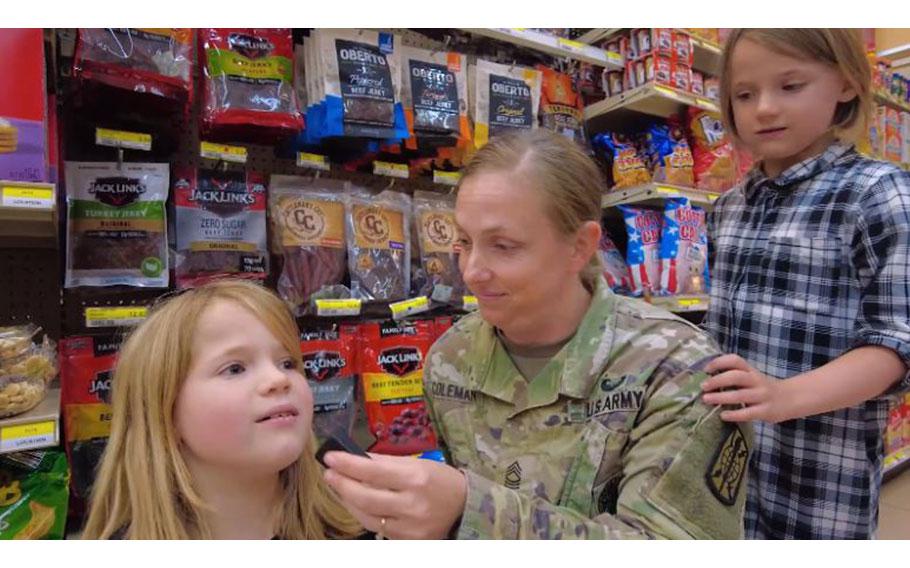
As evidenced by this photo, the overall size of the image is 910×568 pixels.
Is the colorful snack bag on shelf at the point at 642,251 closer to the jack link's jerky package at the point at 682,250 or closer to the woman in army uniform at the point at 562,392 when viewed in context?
the jack link's jerky package at the point at 682,250

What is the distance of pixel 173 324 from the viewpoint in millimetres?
964

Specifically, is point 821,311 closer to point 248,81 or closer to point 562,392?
point 562,392

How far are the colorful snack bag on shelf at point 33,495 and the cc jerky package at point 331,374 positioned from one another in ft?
2.29

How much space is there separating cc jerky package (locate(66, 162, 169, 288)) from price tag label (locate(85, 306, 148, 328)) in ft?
0.37

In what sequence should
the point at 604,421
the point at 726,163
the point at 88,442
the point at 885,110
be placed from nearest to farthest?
the point at 604,421, the point at 88,442, the point at 726,163, the point at 885,110

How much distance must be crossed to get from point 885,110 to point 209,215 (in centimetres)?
396

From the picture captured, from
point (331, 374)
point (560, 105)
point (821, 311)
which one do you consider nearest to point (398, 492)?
point (821, 311)

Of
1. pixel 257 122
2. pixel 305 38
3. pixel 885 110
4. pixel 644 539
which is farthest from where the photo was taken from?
pixel 885 110

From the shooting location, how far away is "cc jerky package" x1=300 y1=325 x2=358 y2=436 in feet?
6.39

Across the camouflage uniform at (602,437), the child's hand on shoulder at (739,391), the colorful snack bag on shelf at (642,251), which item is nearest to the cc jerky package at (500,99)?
the colorful snack bag on shelf at (642,251)

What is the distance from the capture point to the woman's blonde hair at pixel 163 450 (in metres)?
0.93

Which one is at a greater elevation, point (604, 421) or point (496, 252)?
point (496, 252)
